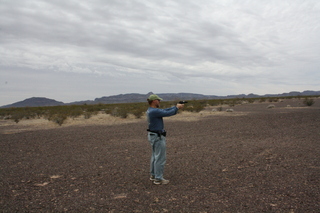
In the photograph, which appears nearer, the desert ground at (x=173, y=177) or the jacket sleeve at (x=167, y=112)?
the desert ground at (x=173, y=177)

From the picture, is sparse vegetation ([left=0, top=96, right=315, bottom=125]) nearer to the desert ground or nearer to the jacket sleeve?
the desert ground

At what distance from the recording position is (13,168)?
7176 millimetres

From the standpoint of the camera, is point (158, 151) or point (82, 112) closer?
point (158, 151)

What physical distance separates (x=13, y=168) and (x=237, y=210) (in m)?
6.19

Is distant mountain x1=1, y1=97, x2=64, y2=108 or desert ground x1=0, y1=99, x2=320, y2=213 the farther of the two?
distant mountain x1=1, y1=97, x2=64, y2=108

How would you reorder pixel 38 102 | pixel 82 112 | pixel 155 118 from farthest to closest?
pixel 38 102 < pixel 82 112 < pixel 155 118

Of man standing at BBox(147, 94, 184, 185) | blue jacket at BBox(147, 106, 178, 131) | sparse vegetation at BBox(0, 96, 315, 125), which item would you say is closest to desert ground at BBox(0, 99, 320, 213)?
man standing at BBox(147, 94, 184, 185)

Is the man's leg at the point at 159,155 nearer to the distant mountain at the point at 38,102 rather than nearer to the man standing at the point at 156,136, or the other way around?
the man standing at the point at 156,136

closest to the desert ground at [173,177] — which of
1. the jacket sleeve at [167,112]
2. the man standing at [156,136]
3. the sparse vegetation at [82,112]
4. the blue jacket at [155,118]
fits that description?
the man standing at [156,136]

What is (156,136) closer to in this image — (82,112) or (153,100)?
(153,100)

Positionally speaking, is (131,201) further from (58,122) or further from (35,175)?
(58,122)

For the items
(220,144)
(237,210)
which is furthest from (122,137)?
(237,210)

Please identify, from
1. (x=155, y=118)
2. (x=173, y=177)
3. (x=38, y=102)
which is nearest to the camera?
(x=155, y=118)

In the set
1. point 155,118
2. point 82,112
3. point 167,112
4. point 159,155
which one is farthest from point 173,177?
point 82,112
